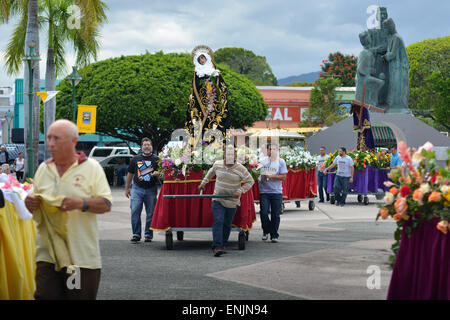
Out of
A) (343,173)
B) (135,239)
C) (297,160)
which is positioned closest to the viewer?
(135,239)

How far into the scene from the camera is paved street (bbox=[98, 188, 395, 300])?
7.44 metres

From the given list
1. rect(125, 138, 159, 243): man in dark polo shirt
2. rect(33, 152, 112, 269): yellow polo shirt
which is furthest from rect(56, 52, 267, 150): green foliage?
rect(33, 152, 112, 269): yellow polo shirt

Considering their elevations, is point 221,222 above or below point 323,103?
below

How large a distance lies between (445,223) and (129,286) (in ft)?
13.0

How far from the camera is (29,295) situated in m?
5.92

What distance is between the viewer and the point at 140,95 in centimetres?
3350

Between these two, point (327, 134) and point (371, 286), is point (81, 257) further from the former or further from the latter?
point (327, 134)

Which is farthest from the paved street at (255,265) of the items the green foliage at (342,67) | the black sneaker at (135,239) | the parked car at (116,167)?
the green foliage at (342,67)

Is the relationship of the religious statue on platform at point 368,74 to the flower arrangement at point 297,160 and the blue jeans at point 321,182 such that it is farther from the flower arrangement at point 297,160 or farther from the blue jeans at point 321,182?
the flower arrangement at point 297,160

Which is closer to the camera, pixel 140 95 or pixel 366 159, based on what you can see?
pixel 366 159

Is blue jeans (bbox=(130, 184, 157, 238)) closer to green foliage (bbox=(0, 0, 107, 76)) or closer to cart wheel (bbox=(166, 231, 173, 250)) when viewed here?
cart wheel (bbox=(166, 231, 173, 250))

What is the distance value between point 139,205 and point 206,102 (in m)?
2.30

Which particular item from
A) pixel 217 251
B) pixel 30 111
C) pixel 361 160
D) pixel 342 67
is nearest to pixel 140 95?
pixel 30 111

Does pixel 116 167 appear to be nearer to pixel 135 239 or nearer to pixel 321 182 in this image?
pixel 321 182
